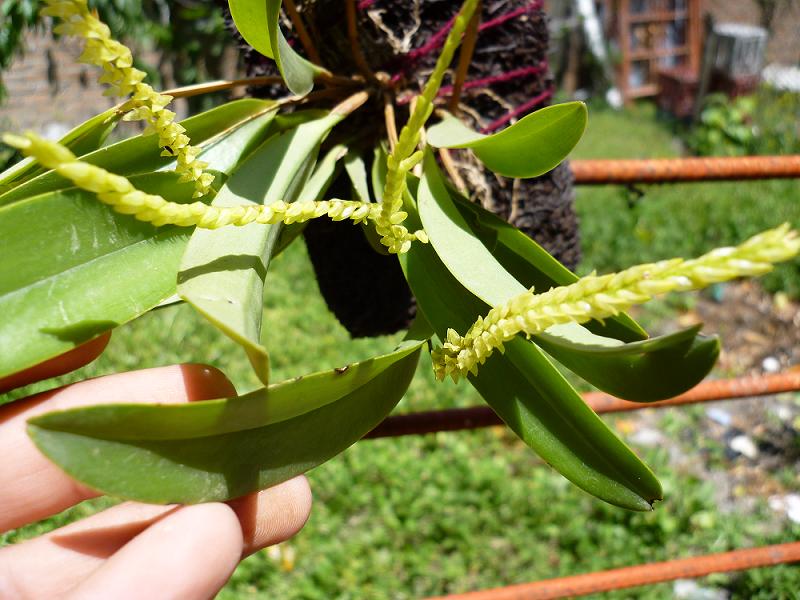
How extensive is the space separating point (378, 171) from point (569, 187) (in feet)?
0.65

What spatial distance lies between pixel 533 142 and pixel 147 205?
0.76 feet

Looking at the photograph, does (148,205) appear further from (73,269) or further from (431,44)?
(431,44)

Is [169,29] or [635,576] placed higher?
[169,29]

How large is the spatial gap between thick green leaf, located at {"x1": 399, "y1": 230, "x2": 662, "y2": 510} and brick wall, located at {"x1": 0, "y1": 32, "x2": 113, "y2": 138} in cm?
274

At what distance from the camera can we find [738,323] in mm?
2186

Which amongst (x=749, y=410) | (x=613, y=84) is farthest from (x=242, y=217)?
(x=613, y=84)

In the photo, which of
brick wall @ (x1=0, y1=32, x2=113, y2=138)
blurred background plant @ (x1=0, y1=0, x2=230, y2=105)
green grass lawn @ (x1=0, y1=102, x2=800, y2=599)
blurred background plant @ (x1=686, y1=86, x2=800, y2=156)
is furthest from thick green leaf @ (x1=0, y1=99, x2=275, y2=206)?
blurred background plant @ (x1=686, y1=86, x2=800, y2=156)

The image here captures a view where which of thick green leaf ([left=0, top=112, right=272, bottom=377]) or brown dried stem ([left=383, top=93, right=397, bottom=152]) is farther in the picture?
brown dried stem ([left=383, top=93, right=397, bottom=152])

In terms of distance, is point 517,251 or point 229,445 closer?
point 229,445

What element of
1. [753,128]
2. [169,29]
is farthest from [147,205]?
[753,128]

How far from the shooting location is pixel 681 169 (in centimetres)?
70

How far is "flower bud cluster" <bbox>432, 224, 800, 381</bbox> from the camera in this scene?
26cm

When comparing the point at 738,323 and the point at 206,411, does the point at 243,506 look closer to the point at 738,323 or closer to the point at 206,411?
the point at 206,411

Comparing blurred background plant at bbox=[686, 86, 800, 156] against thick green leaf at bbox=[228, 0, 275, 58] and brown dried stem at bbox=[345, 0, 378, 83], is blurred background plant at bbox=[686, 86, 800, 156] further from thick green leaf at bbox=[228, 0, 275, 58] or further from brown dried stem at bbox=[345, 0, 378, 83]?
thick green leaf at bbox=[228, 0, 275, 58]
